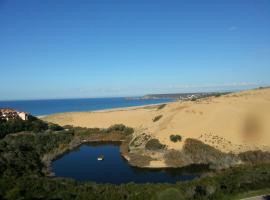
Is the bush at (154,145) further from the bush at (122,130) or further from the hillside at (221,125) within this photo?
the bush at (122,130)

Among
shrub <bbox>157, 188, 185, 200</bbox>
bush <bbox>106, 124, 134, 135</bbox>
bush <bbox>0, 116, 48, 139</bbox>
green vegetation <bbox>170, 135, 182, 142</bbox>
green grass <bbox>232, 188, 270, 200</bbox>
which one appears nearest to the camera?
shrub <bbox>157, 188, 185, 200</bbox>

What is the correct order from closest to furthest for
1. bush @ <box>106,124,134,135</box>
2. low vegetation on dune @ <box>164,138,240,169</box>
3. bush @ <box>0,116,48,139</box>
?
low vegetation on dune @ <box>164,138,240,169</box> < bush @ <box>0,116,48,139</box> < bush @ <box>106,124,134,135</box>

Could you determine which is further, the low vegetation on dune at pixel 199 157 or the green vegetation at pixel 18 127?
the green vegetation at pixel 18 127

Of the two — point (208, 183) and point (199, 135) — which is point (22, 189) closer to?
point (208, 183)

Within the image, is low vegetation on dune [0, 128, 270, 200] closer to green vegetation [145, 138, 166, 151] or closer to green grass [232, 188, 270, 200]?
green grass [232, 188, 270, 200]

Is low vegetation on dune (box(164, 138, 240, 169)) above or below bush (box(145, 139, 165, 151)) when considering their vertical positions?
below

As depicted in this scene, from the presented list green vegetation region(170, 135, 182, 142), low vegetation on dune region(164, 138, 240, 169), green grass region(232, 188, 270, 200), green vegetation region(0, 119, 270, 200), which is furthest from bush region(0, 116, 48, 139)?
green grass region(232, 188, 270, 200)

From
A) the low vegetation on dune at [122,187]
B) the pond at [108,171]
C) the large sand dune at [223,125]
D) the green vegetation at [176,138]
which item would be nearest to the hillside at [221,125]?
the large sand dune at [223,125]
